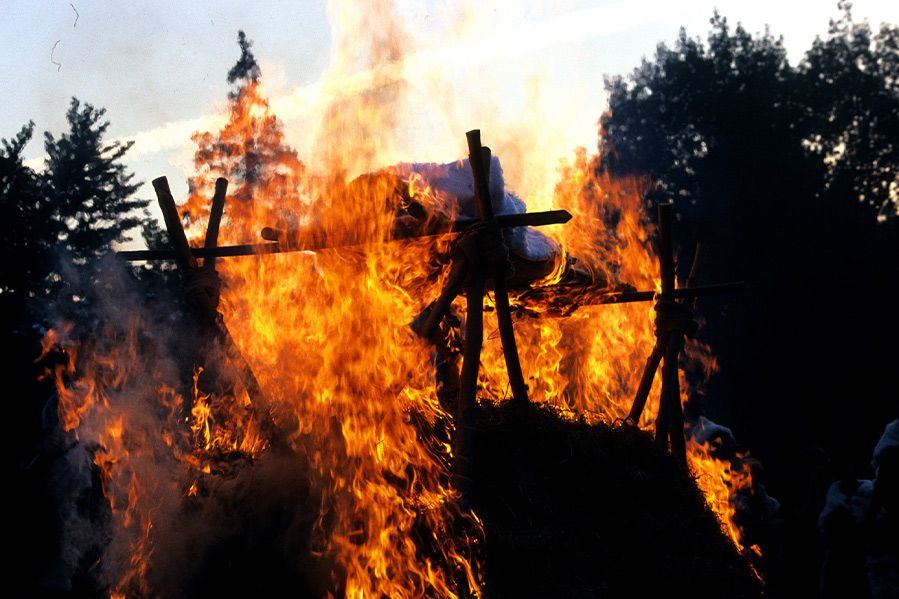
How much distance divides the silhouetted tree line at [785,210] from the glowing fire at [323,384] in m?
18.7

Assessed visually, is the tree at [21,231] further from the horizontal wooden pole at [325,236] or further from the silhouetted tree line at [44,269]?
the horizontal wooden pole at [325,236]

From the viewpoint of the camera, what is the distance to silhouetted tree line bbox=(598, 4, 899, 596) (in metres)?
26.3

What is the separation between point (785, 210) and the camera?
1190 inches

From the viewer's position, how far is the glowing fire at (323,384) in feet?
22.3

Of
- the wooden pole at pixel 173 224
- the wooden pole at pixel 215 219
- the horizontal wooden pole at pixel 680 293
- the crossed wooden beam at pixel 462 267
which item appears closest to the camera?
the crossed wooden beam at pixel 462 267

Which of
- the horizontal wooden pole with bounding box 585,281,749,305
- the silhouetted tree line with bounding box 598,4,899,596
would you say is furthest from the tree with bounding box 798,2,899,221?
the horizontal wooden pole with bounding box 585,281,749,305

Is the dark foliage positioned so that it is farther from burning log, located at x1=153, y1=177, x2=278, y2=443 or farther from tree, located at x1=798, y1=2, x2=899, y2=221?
tree, located at x1=798, y1=2, x2=899, y2=221

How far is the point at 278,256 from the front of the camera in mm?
8883

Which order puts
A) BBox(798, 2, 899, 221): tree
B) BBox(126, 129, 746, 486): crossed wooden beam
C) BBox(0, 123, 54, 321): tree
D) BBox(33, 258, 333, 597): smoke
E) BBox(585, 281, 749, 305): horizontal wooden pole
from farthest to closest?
BBox(798, 2, 899, 221): tree → BBox(0, 123, 54, 321): tree → BBox(585, 281, 749, 305): horizontal wooden pole → BBox(33, 258, 333, 597): smoke → BBox(126, 129, 746, 486): crossed wooden beam

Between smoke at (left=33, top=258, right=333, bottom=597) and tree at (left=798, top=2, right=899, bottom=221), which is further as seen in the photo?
tree at (left=798, top=2, right=899, bottom=221)

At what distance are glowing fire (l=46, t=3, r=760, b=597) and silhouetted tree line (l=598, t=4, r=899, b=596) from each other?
18.7 m

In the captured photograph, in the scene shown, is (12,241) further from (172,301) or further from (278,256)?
(278,256)

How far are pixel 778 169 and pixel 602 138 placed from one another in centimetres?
762

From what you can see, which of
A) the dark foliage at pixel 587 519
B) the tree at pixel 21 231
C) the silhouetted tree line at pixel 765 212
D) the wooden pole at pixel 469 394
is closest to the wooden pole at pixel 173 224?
the wooden pole at pixel 469 394
